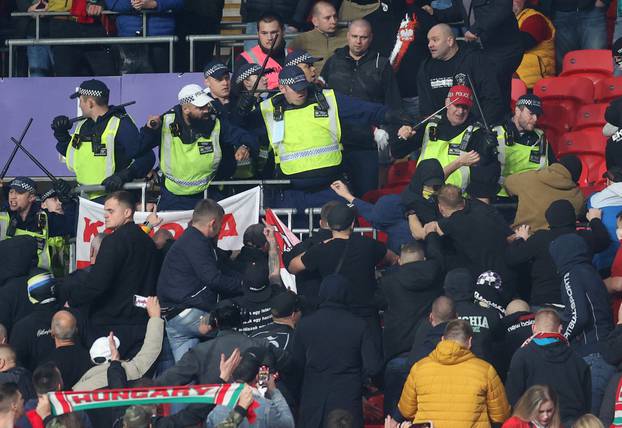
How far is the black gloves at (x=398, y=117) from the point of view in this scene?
17641 mm

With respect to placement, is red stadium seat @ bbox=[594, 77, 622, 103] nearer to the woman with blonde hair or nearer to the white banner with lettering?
the white banner with lettering

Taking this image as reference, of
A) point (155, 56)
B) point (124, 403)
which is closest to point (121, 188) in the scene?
point (155, 56)

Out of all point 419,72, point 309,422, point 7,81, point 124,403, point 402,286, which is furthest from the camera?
point 7,81

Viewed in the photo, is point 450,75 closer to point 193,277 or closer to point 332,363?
point 193,277

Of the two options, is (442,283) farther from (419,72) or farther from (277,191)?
(419,72)

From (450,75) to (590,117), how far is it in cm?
253

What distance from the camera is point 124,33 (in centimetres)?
2034

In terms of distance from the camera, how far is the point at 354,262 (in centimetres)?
1575

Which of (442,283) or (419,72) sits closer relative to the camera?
(442,283)

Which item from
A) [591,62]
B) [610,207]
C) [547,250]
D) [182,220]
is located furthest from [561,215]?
[591,62]

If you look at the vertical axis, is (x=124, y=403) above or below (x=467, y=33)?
below

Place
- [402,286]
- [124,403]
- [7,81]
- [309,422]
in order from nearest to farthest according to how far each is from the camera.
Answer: [124,403]
[309,422]
[402,286]
[7,81]

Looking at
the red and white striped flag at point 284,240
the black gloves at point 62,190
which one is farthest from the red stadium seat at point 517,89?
the black gloves at point 62,190

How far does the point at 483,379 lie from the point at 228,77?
5757mm
